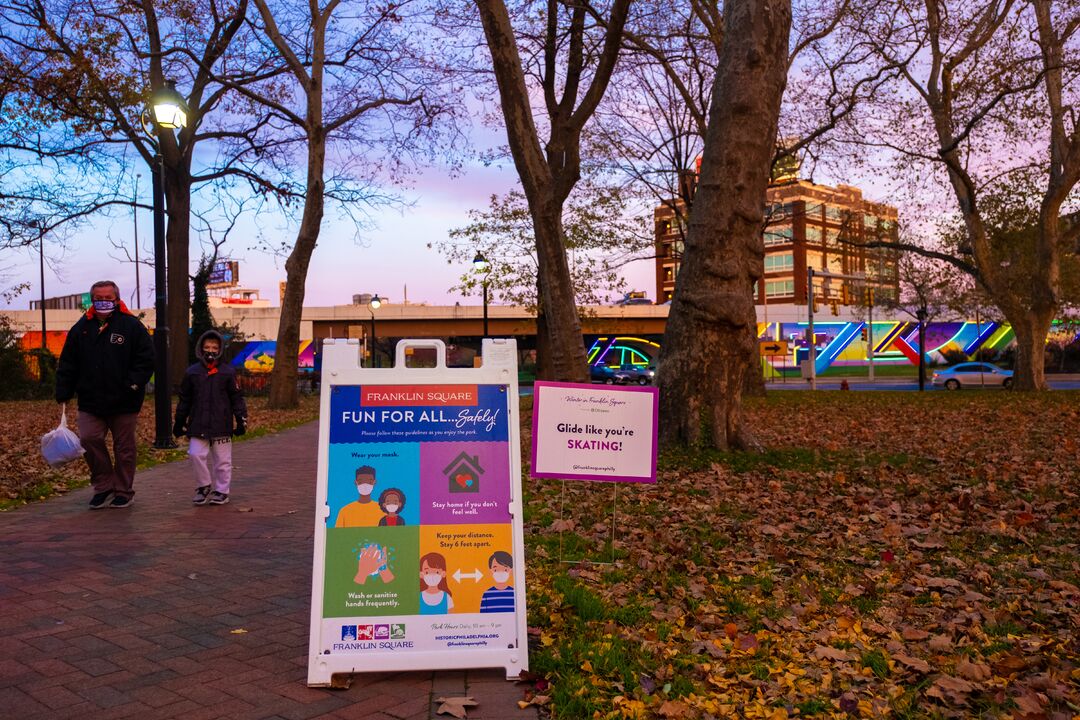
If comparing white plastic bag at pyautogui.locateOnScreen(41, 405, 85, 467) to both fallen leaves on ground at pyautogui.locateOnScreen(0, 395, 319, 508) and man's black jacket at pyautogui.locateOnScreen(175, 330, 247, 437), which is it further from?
fallen leaves on ground at pyautogui.locateOnScreen(0, 395, 319, 508)

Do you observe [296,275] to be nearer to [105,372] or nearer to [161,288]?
[161,288]

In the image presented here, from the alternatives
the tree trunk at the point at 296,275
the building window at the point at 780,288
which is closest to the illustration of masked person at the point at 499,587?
the tree trunk at the point at 296,275

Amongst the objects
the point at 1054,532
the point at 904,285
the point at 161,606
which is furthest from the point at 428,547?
the point at 904,285

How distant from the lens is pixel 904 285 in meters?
52.8

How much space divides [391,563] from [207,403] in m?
5.16

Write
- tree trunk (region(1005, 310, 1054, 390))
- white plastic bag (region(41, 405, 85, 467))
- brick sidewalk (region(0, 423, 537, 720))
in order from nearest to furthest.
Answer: brick sidewalk (region(0, 423, 537, 720))
white plastic bag (region(41, 405, 85, 467))
tree trunk (region(1005, 310, 1054, 390))

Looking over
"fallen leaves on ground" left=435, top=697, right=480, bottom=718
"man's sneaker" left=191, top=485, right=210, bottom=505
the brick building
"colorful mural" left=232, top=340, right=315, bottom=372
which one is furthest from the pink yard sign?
"colorful mural" left=232, top=340, right=315, bottom=372

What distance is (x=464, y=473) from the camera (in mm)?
4121

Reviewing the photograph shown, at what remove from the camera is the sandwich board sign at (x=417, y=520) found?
397 centimetres

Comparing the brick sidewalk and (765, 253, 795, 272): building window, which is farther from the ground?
(765, 253, 795, 272): building window

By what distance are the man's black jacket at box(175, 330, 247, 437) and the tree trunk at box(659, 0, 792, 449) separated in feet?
16.5

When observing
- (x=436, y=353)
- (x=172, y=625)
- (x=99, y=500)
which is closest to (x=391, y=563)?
(x=436, y=353)

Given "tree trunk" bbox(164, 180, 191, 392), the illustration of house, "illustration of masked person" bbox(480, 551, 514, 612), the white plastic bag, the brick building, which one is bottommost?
"illustration of masked person" bbox(480, 551, 514, 612)

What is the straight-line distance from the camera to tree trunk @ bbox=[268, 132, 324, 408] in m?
25.7
